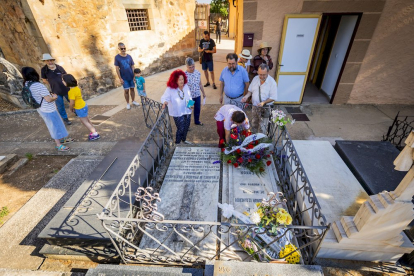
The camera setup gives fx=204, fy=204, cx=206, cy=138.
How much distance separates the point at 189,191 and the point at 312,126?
13.4 ft

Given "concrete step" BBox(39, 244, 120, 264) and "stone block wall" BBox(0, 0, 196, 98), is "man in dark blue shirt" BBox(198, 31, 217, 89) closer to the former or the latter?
"stone block wall" BBox(0, 0, 196, 98)

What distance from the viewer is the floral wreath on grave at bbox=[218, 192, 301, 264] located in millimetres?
2232

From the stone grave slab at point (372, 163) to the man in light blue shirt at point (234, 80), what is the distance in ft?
7.76

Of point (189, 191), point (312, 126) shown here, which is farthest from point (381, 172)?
point (189, 191)

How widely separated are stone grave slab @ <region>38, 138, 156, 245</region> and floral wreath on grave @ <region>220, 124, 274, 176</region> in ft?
5.09

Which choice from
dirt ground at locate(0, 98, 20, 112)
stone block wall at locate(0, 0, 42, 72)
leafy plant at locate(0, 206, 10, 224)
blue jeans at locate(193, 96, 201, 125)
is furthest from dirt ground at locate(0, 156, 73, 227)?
dirt ground at locate(0, 98, 20, 112)

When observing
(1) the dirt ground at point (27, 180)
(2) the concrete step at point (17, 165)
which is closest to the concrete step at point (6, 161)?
(2) the concrete step at point (17, 165)

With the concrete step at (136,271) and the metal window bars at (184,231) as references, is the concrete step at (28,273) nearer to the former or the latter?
the concrete step at (136,271)

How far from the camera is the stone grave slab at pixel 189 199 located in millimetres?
2729

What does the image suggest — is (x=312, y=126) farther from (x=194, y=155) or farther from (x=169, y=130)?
(x=169, y=130)

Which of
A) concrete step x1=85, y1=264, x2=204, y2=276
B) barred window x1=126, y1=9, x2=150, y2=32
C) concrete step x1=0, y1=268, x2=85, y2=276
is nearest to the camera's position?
concrete step x1=85, y1=264, x2=204, y2=276

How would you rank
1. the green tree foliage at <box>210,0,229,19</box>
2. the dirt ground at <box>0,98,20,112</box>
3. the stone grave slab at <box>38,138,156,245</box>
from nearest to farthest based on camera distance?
the stone grave slab at <box>38,138,156,245</box> → the dirt ground at <box>0,98,20,112</box> → the green tree foliage at <box>210,0,229,19</box>

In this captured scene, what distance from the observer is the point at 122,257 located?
2611 millimetres

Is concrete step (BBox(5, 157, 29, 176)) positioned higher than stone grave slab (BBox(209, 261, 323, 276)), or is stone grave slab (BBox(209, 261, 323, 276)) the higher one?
stone grave slab (BBox(209, 261, 323, 276))
